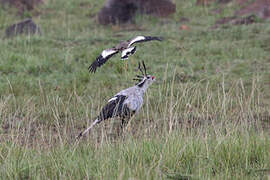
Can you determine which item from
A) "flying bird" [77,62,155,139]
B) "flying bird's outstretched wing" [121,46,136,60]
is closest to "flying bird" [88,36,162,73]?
"flying bird's outstretched wing" [121,46,136,60]

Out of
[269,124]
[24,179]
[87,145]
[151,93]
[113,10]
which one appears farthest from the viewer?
[113,10]

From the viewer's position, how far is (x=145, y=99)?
19.2ft

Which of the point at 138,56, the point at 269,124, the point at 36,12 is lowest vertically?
the point at 269,124

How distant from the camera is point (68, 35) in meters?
9.60

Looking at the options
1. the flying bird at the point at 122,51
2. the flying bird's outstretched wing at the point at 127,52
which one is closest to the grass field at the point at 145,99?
the flying bird at the point at 122,51

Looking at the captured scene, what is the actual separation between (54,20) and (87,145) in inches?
340

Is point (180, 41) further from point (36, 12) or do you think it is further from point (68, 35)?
point (36, 12)

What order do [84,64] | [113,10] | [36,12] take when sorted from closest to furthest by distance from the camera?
[84,64] < [113,10] < [36,12]

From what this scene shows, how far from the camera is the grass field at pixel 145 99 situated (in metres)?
3.34

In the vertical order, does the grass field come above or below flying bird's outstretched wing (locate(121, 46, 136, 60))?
below

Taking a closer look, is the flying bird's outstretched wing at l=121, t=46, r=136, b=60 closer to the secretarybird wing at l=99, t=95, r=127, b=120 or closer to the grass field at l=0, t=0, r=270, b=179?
the secretarybird wing at l=99, t=95, r=127, b=120

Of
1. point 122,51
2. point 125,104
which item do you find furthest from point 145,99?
point 125,104

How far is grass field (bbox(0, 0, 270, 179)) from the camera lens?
3340 mm

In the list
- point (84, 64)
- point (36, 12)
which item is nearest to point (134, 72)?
point (84, 64)
